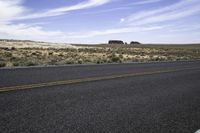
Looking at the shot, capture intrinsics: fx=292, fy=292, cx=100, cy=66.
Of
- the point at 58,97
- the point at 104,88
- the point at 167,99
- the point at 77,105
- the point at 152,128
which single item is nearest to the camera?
the point at 152,128

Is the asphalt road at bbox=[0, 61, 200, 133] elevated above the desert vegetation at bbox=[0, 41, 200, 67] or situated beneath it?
elevated above

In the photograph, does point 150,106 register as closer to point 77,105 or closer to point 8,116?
point 77,105

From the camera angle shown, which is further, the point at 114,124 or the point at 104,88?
the point at 104,88

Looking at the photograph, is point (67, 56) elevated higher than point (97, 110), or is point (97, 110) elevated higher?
point (97, 110)

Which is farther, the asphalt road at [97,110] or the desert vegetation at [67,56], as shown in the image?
the desert vegetation at [67,56]

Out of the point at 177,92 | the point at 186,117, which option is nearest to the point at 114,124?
the point at 186,117

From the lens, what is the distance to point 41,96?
7074 millimetres

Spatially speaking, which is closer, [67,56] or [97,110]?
[97,110]

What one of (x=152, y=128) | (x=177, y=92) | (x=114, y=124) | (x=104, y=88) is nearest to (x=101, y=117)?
(x=114, y=124)

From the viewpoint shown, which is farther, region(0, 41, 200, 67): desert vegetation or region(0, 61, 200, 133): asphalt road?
region(0, 41, 200, 67): desert vegetation

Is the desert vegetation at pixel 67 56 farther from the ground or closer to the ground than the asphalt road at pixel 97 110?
closer to the ground

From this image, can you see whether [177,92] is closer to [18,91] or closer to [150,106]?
[150,106]

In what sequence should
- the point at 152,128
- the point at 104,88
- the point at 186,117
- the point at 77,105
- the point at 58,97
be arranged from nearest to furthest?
the point at 152,128 → the point at 186,117 → the point at 77,105 → the point at 58,97 → the point at 104,88

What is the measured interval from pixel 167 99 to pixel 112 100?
1.57m
